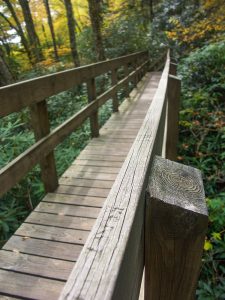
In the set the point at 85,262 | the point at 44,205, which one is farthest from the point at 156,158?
the point at 44,205

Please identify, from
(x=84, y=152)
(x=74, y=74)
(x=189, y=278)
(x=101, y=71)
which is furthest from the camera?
(x=101, y=71)

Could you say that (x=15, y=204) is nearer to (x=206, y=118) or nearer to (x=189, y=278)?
(x=189, y=278)

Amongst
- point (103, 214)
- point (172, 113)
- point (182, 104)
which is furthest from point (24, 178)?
point (182, 104)

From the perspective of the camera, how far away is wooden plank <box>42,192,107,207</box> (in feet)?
9.37

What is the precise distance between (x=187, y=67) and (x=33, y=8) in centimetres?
1556

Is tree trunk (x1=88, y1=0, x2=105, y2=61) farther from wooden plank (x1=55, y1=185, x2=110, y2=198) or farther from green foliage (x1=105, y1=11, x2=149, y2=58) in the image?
wooden plank (x1=55, y1=185, x2=110, y2=198)

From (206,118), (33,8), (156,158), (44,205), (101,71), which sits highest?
(33,8)

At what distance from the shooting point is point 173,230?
80 centimetres

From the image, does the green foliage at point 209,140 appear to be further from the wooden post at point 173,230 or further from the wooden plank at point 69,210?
the wooden post at point 173,230

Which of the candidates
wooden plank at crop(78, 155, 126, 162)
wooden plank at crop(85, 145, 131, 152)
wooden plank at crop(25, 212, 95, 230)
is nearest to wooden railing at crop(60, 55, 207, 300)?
wooden plank at crop(25, 212, 95, 230)

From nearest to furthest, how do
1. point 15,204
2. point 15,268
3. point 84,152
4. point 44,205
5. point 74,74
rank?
1. point 15,268
2. point 44,205
3. point 15,204
4. point 74,74
5. point 84,152

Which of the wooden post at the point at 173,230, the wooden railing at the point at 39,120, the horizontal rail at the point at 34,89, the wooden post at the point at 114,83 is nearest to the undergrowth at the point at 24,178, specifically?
the wooden railing at the point at 39,120

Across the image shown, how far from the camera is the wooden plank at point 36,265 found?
6.51 ft

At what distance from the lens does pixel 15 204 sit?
127 inches
